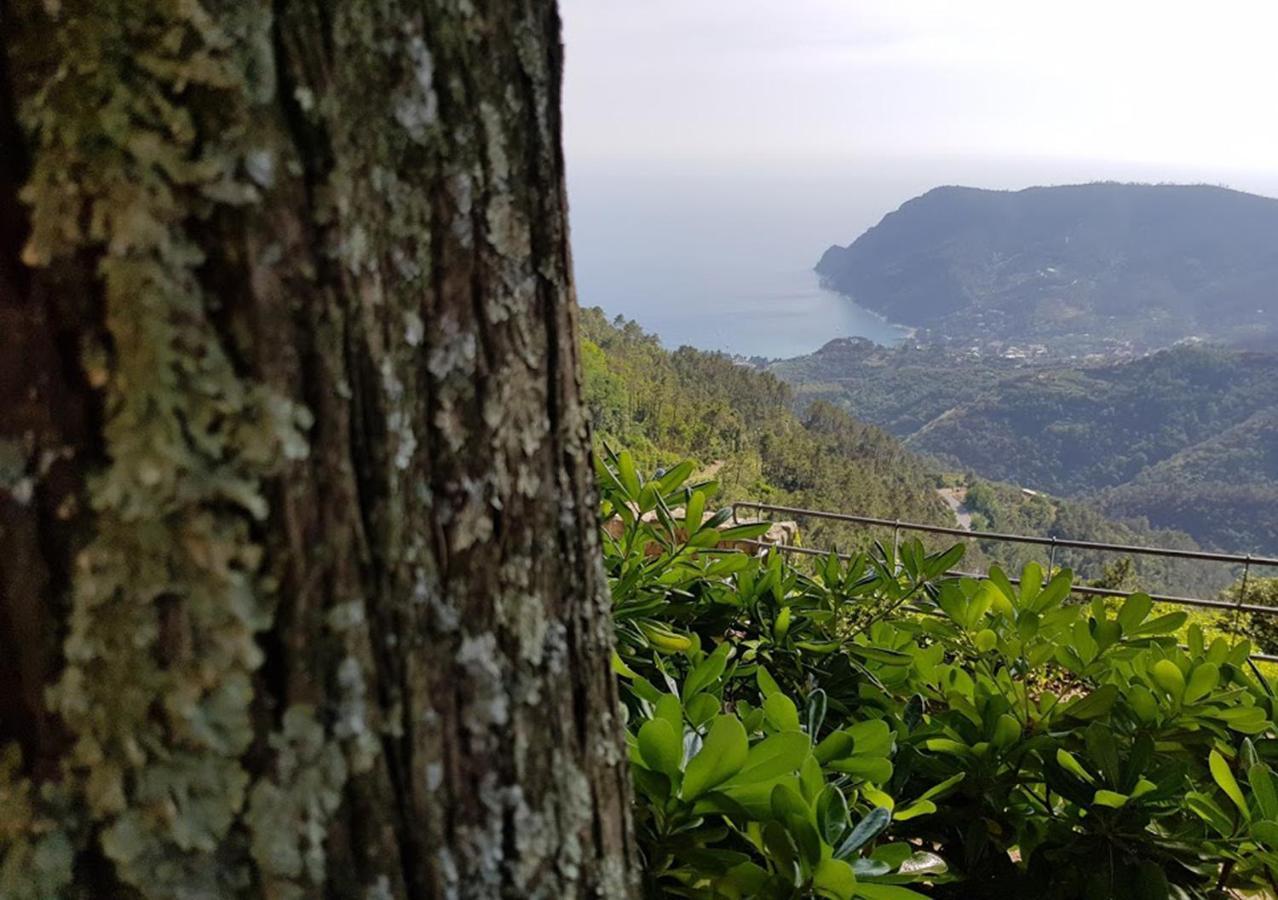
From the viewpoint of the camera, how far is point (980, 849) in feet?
2.78

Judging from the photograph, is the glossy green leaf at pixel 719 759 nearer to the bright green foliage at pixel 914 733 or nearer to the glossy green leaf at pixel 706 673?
the bright green foliage at pixel 914 733

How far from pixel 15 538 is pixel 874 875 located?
59 cm

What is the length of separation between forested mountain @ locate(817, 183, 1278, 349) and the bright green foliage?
91.2 metres

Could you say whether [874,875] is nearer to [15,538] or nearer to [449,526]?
[449,526]

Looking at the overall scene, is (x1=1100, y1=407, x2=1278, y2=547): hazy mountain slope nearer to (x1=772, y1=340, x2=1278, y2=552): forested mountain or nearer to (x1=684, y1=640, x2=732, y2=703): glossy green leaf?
(x1=772, y1=340, x2=1278, y2=552): forested mountain

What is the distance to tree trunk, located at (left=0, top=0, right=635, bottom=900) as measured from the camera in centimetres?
38

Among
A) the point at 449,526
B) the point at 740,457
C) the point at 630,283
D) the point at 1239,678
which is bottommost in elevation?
the point at 740,457

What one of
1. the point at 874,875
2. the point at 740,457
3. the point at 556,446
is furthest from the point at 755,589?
the point at 740,457

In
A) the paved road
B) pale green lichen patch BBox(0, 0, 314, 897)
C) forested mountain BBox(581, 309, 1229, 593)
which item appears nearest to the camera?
pale green lichen patch BBox(0, 0, 314, 897)

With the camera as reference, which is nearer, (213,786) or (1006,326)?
(213,786)

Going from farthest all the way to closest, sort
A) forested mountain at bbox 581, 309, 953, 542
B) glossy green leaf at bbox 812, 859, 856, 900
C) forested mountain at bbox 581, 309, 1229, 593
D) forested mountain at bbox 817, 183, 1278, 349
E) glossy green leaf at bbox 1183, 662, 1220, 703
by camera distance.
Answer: forested mountain at bbox 817, 183, 1278, 349, forested mountain at bbox 581, 309, 953, 542, forested mountain at bbox 581, 309, 1229, 593, glossy green leaf at bbox 1183, 662, 1220, 703, glossy green leaf at bbox 812, 859, 856, 900

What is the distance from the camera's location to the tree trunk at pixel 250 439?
0.38 m

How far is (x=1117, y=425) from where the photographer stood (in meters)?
57.1

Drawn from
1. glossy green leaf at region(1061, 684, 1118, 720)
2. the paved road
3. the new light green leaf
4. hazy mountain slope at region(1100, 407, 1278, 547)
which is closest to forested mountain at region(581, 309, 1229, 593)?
the paved road
